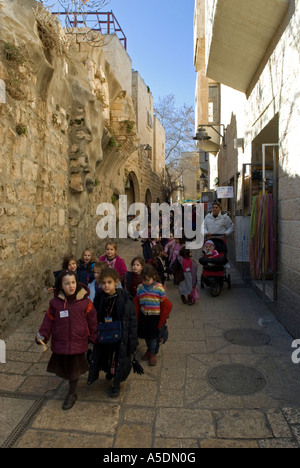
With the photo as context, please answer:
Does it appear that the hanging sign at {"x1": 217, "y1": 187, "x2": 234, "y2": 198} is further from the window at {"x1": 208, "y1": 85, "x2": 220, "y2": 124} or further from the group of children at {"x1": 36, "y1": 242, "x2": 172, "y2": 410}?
the window at {"x1": 208, "y1": 85, "x2": 220, "y2": 124}

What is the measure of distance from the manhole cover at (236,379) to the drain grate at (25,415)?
5.33 feet

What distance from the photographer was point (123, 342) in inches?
131

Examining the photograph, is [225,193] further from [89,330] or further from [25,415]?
[25,415]

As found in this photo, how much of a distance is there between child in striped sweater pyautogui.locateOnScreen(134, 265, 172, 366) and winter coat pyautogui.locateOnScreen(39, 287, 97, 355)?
2.84 feet

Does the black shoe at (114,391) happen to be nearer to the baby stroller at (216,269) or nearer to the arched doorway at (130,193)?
the baby stroller at (216,269)

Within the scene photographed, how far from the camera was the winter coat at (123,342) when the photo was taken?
3316mm

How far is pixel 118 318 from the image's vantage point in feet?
11.1

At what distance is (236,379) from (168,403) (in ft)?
2.58

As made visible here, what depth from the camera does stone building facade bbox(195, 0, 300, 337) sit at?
14.7ft

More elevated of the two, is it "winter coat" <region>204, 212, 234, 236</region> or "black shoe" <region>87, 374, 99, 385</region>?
"winter coat" <region>204, 212, 234, 236</region>

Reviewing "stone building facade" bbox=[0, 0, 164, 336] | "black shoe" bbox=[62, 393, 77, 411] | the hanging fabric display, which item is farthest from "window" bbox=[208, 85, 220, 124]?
"black shoe" bbox=[62, 393, 77, 411]

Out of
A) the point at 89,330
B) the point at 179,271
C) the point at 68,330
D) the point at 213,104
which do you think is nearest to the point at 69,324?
the point at 68,330

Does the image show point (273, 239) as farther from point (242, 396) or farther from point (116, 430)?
point (116, 430)
